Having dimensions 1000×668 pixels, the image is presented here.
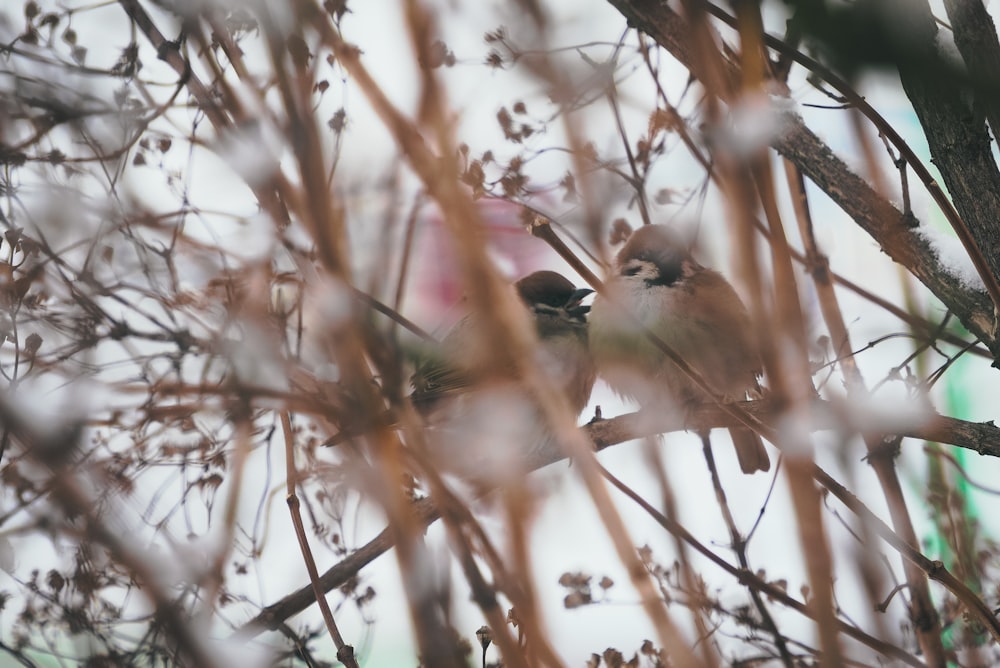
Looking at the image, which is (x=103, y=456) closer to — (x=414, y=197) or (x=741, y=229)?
(x=414, y=197)

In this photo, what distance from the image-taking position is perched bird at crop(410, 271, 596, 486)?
5.72 feet

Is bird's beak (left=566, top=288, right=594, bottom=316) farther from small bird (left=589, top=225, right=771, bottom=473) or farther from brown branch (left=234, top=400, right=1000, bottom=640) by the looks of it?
brown branch (left=234, top=400, right=1000, bottom=640)

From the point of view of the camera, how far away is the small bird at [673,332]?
2428mm

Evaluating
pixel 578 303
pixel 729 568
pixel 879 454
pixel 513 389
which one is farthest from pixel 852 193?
pixel 578 303

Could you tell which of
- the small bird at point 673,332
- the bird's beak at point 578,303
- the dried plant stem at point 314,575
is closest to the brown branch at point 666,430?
the dried plant stem at point 314,575

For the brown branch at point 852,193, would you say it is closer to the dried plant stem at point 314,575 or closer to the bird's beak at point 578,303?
the dried plant stem at point 314,575

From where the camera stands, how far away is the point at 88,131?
4.80 ft

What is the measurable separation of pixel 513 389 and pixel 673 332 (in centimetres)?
56

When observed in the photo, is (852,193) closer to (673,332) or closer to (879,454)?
(879,454)

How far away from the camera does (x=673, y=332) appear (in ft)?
8.14

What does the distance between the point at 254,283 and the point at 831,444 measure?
1.11m

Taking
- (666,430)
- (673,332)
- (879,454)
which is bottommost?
(879,454)

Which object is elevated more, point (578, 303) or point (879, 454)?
point (578, 303)

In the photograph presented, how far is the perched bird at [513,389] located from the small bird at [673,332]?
0.12 metres
